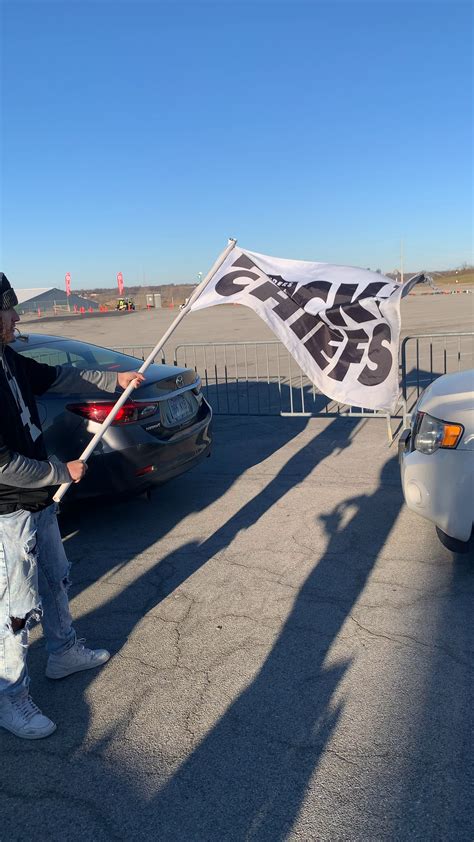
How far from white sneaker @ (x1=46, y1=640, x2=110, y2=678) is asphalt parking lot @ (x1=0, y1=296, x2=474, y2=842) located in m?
0.05

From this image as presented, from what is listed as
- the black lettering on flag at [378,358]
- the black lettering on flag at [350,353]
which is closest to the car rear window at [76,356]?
the black lettering on flag at [350,353]

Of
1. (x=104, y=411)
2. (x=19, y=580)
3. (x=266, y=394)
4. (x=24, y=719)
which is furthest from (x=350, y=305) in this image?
(x=266, y=394)

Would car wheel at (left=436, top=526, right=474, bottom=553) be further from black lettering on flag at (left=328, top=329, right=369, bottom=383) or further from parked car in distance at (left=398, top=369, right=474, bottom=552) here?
black lettering on flag at (left=328, top=329, right=369, bottom=383)

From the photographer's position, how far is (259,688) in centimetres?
306

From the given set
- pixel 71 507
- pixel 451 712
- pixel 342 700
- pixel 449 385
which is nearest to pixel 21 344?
pixel 71 507

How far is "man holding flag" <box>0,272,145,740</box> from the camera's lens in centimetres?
267

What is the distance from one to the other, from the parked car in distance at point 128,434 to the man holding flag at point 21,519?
1561 mm

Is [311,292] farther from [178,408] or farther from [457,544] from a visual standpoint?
[457,544]

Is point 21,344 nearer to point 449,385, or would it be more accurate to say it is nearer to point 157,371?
point 157,371

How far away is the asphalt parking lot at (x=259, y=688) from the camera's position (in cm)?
235

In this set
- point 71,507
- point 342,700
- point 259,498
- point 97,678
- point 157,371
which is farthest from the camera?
point 259,498

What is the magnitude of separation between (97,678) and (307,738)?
3.74 feet

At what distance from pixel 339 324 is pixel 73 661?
356 centimetres

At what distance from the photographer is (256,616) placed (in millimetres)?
3732
